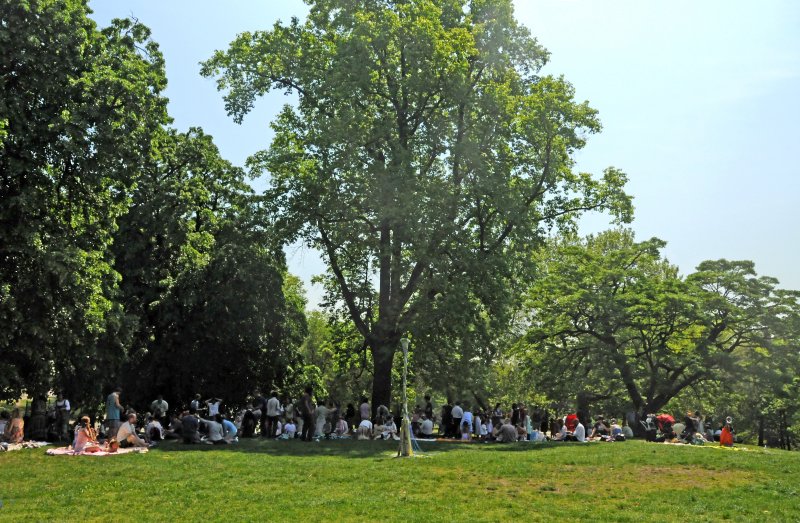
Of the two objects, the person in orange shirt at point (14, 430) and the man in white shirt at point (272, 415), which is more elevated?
the man in white shirt at point (272, 415)

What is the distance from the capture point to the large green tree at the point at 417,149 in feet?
101

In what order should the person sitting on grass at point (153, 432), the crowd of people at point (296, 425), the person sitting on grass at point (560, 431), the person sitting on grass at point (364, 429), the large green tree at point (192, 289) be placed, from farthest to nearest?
the large green tree at point (192, 289)
the person sitting on grass at point (560, 431)
the person sitting on grass at point (364, 429)
the person sitting on grass at point (153, 432)
the crowd of people at point (296, 425)

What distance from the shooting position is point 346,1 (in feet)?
110

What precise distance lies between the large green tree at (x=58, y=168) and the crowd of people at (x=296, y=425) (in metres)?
2.75

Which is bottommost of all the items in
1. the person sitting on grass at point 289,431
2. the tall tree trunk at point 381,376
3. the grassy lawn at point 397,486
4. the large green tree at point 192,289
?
the grassy lawn at point 397,486

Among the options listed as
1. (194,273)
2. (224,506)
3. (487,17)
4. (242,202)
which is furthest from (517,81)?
(224,506)

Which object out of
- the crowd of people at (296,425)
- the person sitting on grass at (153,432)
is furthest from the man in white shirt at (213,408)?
the person sitting on grass at (153,432)

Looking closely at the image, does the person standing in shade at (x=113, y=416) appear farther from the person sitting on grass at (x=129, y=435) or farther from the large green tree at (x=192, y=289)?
the large green tree at (x=192, y=289)

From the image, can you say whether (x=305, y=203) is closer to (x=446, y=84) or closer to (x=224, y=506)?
(x=446, y=84)

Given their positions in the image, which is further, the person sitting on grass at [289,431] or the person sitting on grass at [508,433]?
the person sitting on grass at [508,433]

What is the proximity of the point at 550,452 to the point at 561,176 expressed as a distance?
15.3 m

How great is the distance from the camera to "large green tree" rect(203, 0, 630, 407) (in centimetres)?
3066

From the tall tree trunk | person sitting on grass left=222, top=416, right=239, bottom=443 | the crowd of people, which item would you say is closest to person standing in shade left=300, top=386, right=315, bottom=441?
the crowd of people

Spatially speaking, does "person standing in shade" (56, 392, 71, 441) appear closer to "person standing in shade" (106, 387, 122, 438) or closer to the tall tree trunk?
"person standing in shade" (106, 387, 122, 438)
